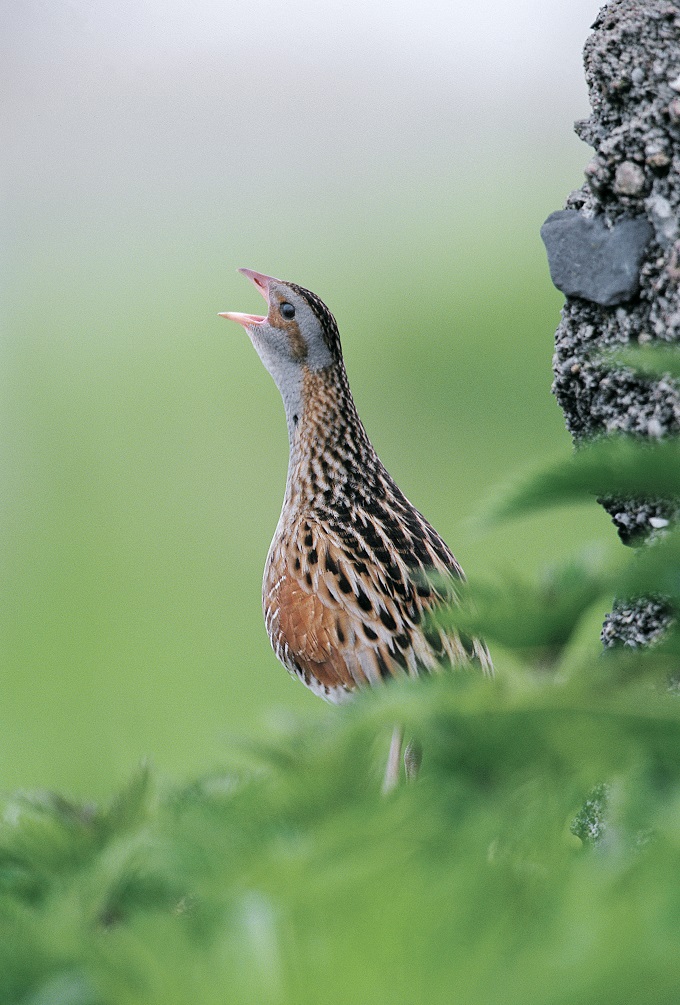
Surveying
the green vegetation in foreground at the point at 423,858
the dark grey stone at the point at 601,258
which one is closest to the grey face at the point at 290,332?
the dark grey stone at the point at 601,258

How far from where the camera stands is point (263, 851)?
0.27 meters

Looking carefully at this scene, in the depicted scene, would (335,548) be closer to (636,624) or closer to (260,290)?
(260,290)

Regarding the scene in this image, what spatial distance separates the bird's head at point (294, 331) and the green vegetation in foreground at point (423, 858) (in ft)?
3.71

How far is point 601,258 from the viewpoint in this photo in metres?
0.71

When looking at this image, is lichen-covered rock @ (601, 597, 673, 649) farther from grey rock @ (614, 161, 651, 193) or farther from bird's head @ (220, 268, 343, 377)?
bird's head @ (220, 268, 343, 377)

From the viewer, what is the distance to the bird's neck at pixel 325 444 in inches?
55.5

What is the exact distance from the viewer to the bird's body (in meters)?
1.20

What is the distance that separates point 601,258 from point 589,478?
40cm

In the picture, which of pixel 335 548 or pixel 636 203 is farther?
pixel 335 548

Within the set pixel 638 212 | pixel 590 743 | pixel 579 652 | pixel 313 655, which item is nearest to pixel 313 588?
pixel 313 655

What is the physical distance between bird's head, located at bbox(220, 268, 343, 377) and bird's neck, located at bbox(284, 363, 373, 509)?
0.02 metres

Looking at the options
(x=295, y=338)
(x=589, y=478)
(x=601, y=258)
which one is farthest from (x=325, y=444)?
(x=589, y=478)

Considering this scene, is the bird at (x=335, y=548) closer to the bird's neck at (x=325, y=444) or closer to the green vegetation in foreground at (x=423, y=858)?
the bird's neck at (x=325, y=444)

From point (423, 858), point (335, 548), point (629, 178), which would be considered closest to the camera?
point (423, 858)
